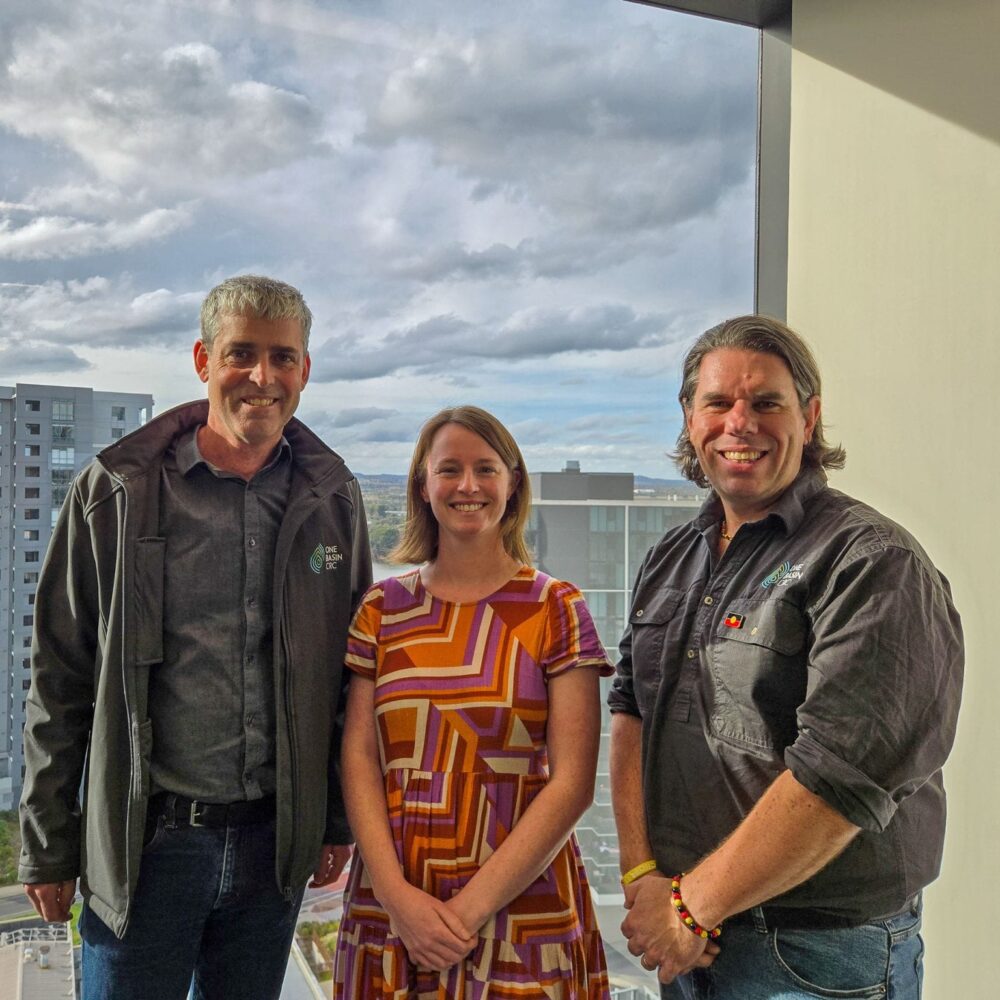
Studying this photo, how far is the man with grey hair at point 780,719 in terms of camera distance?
1297 mm

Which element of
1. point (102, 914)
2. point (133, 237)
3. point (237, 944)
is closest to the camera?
point (102, 914)

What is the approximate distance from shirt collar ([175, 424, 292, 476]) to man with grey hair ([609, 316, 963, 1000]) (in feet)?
2.48

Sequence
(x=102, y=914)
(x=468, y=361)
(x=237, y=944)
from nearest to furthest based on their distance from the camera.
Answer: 1. (x=102, y=914)
2. (x=237, y=944)
3. (x=468, y=361)

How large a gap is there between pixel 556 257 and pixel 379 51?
66cm

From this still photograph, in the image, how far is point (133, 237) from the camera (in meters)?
2.07

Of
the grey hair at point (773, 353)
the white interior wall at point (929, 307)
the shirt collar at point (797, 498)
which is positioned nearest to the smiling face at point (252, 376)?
the grey hair at point (773, 353)

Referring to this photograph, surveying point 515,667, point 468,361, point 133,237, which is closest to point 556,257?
point 468,361

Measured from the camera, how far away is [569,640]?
5.55 ft

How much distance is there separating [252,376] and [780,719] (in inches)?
41.4

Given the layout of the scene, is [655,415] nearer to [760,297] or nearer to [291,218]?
[760,297]

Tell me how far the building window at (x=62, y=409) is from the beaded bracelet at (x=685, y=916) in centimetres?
155

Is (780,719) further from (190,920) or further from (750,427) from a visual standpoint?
(190,920)

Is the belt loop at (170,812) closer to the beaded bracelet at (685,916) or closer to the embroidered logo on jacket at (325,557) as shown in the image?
the embroidered logo on jacket at (325,557)

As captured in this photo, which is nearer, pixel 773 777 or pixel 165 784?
pixel 773 777
